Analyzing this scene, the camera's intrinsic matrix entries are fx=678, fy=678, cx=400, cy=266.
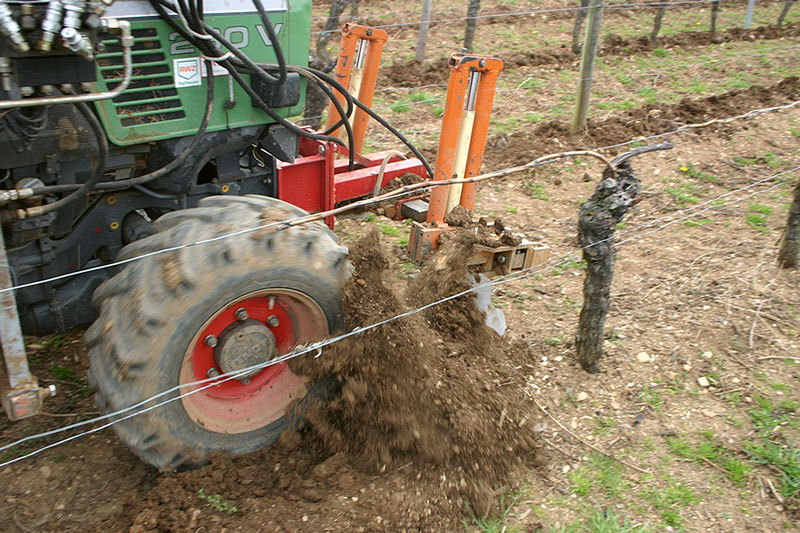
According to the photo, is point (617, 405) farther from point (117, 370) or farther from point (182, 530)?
point (117, 370)

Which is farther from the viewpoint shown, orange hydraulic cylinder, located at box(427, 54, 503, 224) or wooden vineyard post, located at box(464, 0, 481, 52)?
wooden vineyard post, located at box(464, 0, 481, 52)

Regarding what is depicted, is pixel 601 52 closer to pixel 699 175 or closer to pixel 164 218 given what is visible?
pixel 699 175

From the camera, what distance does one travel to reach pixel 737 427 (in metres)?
3.35

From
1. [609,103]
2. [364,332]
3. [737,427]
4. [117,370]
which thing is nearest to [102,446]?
[117,370]

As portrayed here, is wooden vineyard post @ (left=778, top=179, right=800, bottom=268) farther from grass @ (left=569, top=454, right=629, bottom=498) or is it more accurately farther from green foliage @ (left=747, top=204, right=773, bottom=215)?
grass @ (left=569, top=454, right=629, bottom=498)

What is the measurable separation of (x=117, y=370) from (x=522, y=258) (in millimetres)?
2451

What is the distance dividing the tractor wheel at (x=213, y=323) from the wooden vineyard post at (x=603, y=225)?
128cm

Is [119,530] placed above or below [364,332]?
below

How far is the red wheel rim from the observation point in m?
2.76

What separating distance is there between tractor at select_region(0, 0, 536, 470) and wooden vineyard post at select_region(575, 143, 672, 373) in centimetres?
129

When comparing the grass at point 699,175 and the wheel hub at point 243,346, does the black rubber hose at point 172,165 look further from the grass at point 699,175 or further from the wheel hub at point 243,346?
the grass at point 699,175

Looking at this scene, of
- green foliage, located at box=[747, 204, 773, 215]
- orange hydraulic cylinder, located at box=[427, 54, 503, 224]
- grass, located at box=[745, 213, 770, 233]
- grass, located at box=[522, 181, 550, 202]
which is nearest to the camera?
orange hydraulic cylinder, located at box=[427, 54, 503, 224]

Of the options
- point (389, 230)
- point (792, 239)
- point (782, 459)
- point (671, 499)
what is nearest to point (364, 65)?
point (389, 230)

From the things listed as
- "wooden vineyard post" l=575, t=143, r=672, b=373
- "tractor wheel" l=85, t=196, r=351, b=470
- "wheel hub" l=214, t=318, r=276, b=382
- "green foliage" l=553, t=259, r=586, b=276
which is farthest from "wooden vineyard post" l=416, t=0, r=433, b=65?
"wheel hub" l=214, t=318, r=276, b=382
